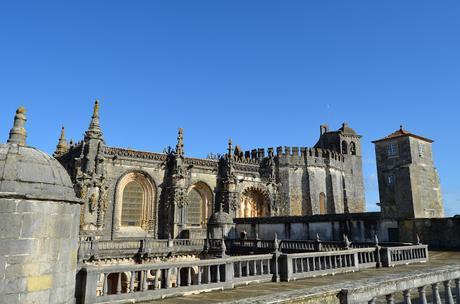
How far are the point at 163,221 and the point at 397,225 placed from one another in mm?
17267

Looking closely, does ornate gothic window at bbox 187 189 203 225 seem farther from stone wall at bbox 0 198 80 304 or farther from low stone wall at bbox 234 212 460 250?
stone wall at bbox 0 198 80 304

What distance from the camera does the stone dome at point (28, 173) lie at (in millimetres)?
5562

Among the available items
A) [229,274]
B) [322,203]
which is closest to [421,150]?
[322,203]

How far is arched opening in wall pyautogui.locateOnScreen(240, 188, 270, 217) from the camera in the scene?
33969 mm

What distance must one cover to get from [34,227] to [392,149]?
22962mm

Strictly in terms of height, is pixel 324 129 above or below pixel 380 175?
above

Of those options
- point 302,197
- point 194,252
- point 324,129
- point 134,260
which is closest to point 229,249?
point 194,252

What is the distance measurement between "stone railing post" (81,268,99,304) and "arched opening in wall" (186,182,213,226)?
77.0ft

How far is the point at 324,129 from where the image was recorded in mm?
48156

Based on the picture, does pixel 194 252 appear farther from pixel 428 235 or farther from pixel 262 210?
pixel 428 235

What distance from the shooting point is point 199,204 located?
31234 mm

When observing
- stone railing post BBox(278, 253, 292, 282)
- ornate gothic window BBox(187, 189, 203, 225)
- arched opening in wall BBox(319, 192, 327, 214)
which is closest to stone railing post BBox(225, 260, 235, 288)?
stone railing post BBox(278, 253, 292, 282)

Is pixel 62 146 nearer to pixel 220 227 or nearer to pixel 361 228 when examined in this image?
pixel 220 227

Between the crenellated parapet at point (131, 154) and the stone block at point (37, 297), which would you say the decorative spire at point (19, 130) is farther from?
the crenellated parapet at point (131, 154)
